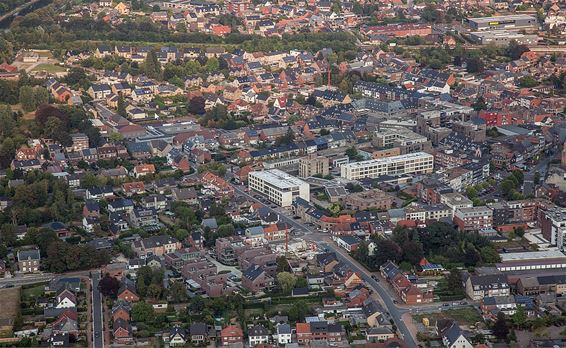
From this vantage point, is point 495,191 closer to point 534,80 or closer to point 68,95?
point 534,80

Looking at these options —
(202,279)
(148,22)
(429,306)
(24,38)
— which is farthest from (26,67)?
(429,306)

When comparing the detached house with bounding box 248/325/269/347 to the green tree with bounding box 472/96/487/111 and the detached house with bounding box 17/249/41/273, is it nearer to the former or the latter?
the detached house with bounding box 17/249/41/273

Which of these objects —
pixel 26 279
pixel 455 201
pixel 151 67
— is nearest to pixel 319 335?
pixel 26 279

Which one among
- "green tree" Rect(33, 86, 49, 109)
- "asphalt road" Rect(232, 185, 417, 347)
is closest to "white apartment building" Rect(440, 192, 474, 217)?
"asphalt road" Rect(232, 185, 417, 347)

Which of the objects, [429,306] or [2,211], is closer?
[429,306]

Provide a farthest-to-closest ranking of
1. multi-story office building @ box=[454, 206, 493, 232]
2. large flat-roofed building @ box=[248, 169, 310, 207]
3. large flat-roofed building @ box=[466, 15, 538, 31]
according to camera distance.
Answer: large flat-roofed building @ box=[466, 15, 538, 31] < large flat-roofed building @ box=[248, 169, 310, 207] < multi-story office building @ box=[454, 206, 493, 232]

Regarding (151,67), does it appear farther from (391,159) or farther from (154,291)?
(154,291)
